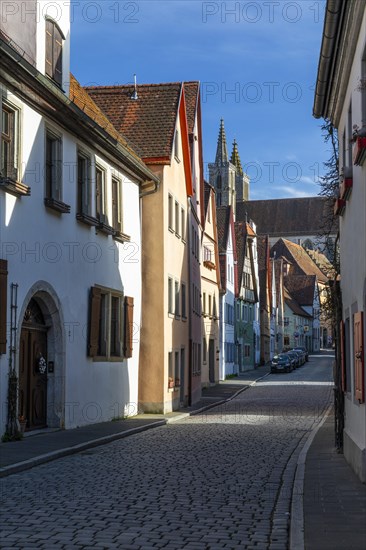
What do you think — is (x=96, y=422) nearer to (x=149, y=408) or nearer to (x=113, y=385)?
(x=113, y=385)

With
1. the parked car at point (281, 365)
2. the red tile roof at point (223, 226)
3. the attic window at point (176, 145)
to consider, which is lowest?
the parked car at point (281, 365)

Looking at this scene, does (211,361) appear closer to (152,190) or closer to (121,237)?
(152,190)

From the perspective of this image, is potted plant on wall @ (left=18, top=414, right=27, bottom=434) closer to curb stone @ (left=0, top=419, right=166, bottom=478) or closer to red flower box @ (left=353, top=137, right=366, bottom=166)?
curb stone @ (left=0, top=419, right=166, bottom=478)

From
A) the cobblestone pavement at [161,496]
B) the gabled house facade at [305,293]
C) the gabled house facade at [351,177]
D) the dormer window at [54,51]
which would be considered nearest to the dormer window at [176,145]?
the dormer window at [54,51]

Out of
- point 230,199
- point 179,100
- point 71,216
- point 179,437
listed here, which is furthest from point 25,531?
point 230,199

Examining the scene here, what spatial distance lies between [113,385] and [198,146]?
17.0m

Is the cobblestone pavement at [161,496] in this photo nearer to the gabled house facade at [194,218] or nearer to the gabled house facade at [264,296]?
the gabled house facade at [194,218]

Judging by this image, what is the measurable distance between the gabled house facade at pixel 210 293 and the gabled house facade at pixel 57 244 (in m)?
20.9

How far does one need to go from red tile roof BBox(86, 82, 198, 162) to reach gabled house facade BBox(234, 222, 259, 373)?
33615mm

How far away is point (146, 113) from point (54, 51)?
1050 cm

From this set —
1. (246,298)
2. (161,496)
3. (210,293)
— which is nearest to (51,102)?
(161,496)

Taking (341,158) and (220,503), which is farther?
(341,158)

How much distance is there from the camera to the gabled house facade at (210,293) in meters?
47.1

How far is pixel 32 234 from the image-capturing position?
17.9 m
